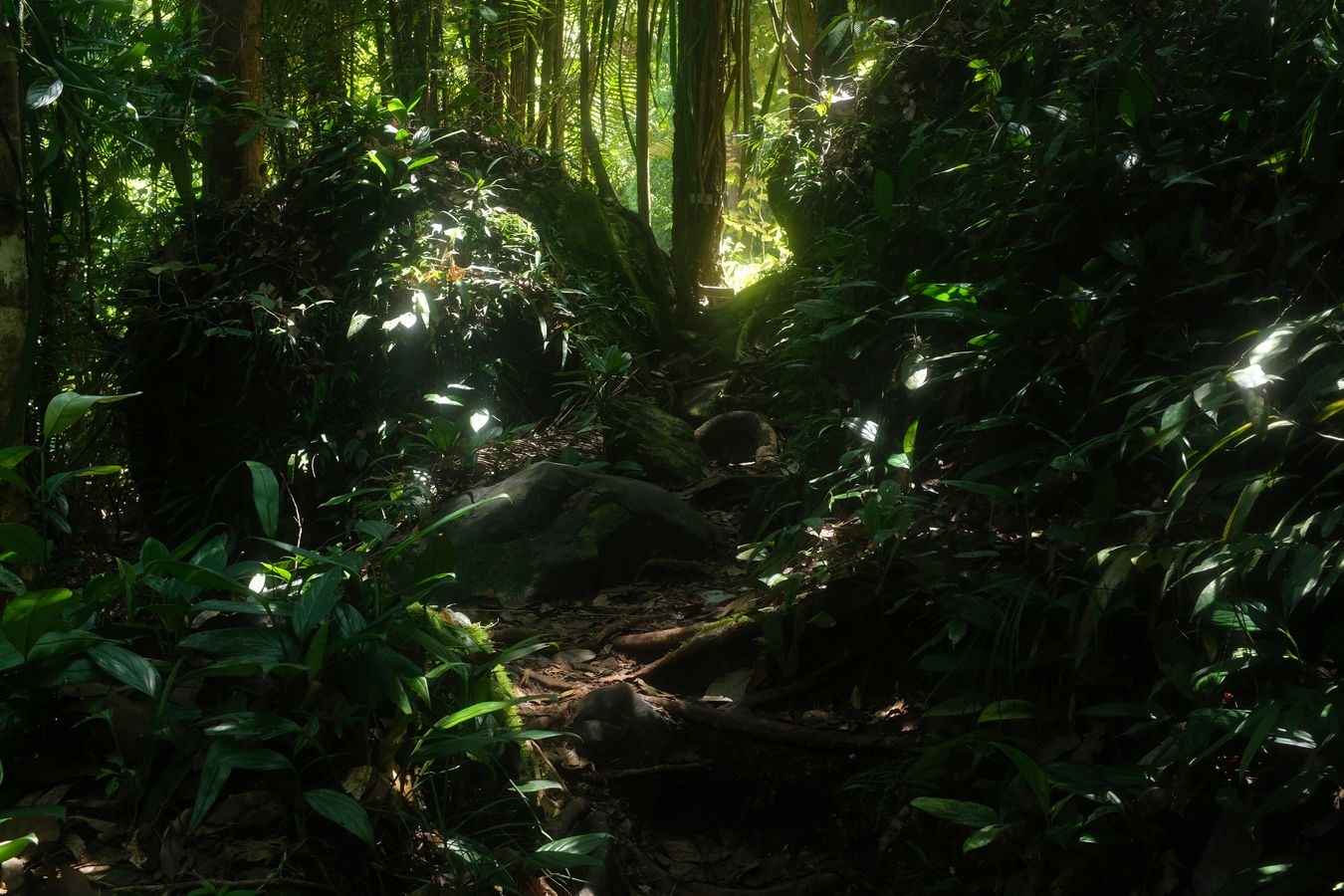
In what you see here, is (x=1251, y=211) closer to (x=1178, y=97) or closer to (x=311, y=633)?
(x=1178, y=97)

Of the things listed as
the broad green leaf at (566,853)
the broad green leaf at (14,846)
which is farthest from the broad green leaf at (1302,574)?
the broad green leaf at (14,846)

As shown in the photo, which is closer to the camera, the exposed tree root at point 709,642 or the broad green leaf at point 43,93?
the broad green leaf at point 43,93

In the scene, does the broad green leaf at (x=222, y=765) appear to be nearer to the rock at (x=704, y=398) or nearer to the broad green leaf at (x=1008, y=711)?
the broad green leaf at (x=1008, y=711)

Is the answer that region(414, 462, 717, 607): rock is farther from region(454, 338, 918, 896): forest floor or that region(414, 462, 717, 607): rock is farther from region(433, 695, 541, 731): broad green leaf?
region(433, 695, 541, 731): broad green leaf

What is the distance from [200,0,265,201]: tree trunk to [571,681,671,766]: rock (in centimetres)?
374

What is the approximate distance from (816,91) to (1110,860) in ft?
16.1

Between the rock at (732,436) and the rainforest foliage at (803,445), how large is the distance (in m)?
0.17

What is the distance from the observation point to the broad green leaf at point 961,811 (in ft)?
5.89

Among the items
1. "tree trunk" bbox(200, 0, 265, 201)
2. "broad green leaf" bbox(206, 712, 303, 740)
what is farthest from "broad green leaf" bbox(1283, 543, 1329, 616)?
"tree trunk" bbox(200, 0, 265, 201)

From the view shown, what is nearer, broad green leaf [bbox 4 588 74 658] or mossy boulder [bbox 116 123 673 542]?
broad green leaf [bbox 4 588 74 658]

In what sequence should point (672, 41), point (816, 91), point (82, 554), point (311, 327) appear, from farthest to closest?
point (816, 91)
point (311, 327)
point (82, 554)
point (672, 41)

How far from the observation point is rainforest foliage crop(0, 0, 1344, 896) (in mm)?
1671

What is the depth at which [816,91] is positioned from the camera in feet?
18.9

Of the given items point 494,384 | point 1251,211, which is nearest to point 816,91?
point 494,384
